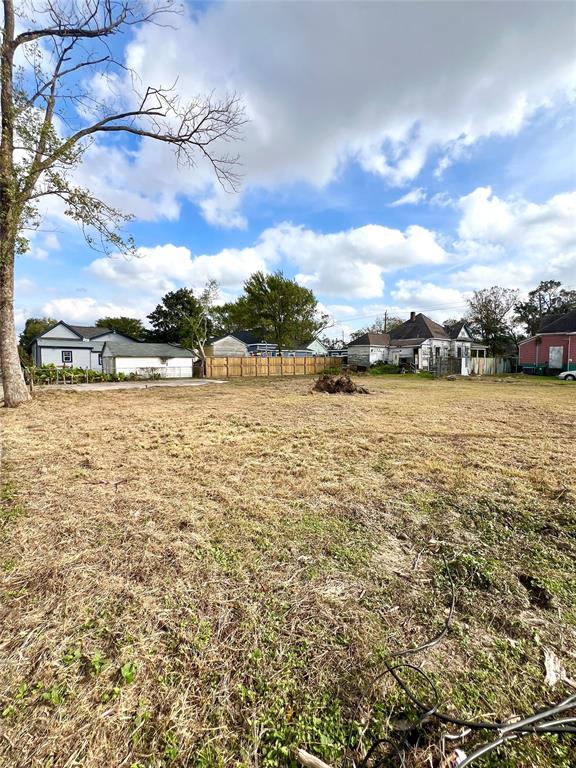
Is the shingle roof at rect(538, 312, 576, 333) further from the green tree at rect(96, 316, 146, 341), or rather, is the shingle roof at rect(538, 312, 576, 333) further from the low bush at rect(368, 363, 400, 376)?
the green tree at rect(96, 316, 146, 341)

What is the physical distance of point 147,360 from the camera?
26938 millimetres

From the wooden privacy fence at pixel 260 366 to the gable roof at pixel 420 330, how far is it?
10.4 metres

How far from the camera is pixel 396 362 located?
112 feet

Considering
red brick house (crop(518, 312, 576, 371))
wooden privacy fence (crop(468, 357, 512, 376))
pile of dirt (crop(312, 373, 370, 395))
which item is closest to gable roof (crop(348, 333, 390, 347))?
wooden privacy fence (crop(468, 357, 512, 376))

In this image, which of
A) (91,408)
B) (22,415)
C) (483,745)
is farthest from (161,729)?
(91,408)

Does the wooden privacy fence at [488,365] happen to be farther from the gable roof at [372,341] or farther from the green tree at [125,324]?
the green tree at [125,324]

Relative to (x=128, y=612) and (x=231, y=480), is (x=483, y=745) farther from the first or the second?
(x=231, y=480)

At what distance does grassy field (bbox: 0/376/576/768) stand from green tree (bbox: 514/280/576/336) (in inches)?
1623

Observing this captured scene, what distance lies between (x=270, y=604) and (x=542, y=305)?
46864mm

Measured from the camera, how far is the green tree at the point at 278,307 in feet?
98.9

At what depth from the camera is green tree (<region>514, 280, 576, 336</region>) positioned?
120ft

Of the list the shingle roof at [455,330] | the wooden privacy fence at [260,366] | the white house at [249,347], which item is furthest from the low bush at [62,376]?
the shingle roof at [455,330]

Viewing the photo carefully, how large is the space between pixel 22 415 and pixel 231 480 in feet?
21.8

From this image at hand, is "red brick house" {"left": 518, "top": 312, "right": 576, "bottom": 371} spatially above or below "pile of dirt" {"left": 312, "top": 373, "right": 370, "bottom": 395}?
above
